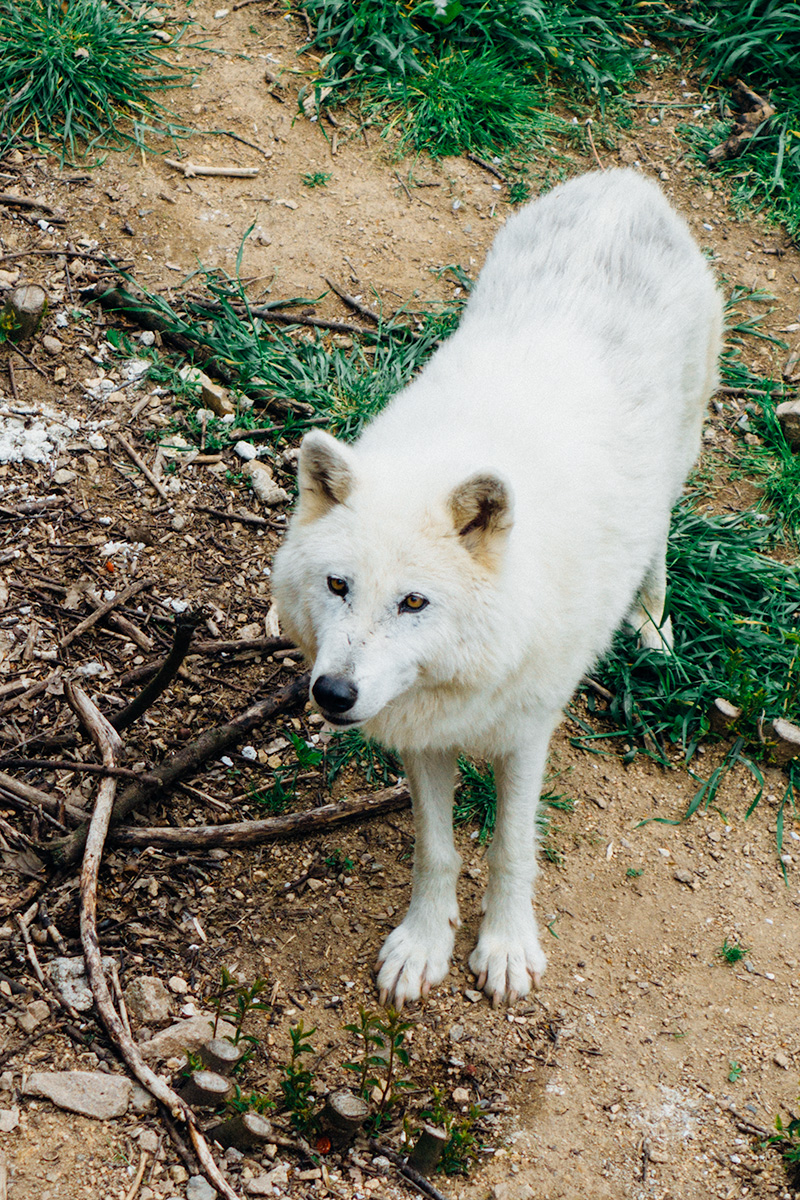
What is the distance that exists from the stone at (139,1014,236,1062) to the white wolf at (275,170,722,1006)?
68 cm

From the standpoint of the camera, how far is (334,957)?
3662 millimetres

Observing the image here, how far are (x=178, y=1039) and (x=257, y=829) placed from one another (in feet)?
2.63

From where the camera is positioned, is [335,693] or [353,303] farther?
[353,303]

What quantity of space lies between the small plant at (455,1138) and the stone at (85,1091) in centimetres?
89

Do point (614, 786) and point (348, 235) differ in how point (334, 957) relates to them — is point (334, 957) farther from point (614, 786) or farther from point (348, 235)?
point (348, 235)

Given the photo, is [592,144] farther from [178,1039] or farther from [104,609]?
[178,1039]

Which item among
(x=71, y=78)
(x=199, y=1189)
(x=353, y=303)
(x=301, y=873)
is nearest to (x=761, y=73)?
(x=353, y=303)

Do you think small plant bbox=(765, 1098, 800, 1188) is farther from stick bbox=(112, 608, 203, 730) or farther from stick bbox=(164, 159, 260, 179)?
stick bbox=(164, 159, 260, 179)

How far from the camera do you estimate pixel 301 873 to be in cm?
387

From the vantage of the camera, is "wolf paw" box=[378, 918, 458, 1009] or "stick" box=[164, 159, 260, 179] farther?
"stick" box=[164, 159, 260, 179]

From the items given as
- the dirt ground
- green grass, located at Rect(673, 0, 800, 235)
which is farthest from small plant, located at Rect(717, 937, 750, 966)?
green grass, located at Rect(673, 0, 800, 235)

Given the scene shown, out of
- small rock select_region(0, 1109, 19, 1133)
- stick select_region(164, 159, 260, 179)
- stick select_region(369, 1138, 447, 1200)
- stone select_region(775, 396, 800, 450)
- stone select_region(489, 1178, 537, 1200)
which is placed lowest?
stone select_region(489, 1178, 537, 1200)

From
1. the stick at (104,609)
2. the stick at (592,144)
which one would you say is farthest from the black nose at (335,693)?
the stick at (592,144)

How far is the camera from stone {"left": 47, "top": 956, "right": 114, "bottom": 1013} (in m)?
3.20
